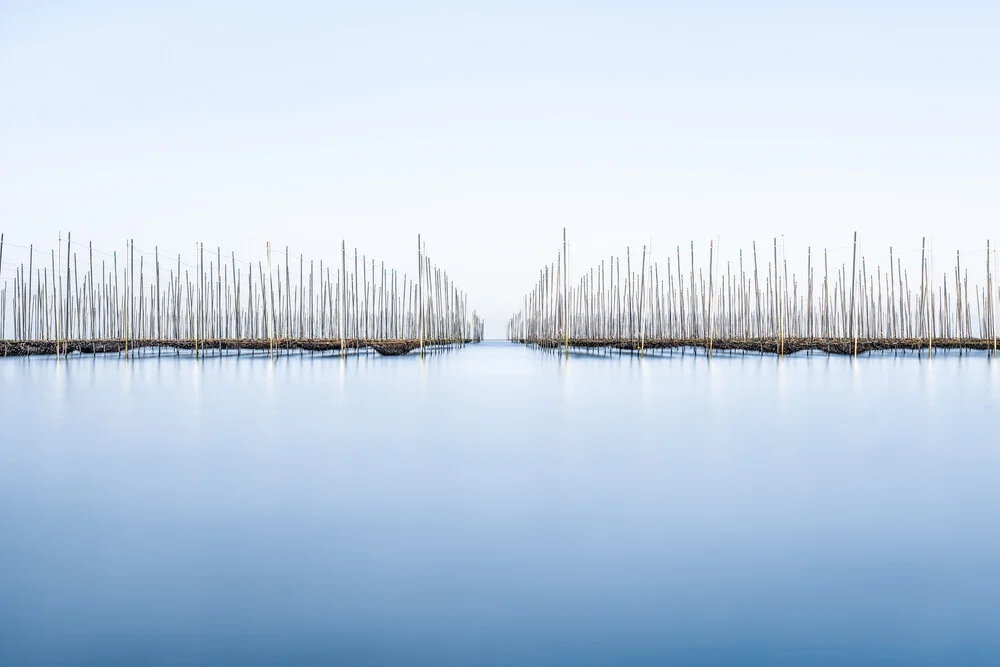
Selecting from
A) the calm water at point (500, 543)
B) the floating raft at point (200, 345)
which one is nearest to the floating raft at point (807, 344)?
the floating raft at point (200, 345)

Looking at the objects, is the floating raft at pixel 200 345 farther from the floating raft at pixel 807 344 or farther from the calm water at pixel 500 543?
the calm water at pixel 500 543

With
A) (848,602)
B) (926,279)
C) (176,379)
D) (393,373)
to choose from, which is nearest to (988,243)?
(926,279)

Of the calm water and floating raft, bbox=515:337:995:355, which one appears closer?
the calm water

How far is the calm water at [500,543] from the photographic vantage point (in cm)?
376

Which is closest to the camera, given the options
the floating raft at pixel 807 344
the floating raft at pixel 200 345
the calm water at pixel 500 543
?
the calm water at pixel 500 543

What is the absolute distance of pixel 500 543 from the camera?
5402 mm

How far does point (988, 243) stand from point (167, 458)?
4585 cm

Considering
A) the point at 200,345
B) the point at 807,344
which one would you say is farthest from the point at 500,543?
the point at 200,345

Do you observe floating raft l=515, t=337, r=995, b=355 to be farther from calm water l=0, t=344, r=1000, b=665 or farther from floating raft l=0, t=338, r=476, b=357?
calm water l=0, t=344, r=1000, b=665

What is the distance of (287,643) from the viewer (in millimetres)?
3703

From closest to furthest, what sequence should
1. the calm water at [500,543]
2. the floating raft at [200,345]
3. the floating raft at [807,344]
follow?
the calm water at [500,543], the floating raft at [200,345], the floating raft at [807,344]

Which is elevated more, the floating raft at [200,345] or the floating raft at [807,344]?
the floating raft at [200,345]

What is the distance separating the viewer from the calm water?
376cm

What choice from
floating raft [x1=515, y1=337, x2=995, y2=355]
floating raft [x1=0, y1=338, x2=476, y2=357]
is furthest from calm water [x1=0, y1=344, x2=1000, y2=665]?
floating raft [x1=0, y1=338, x2=476, y2=357]
